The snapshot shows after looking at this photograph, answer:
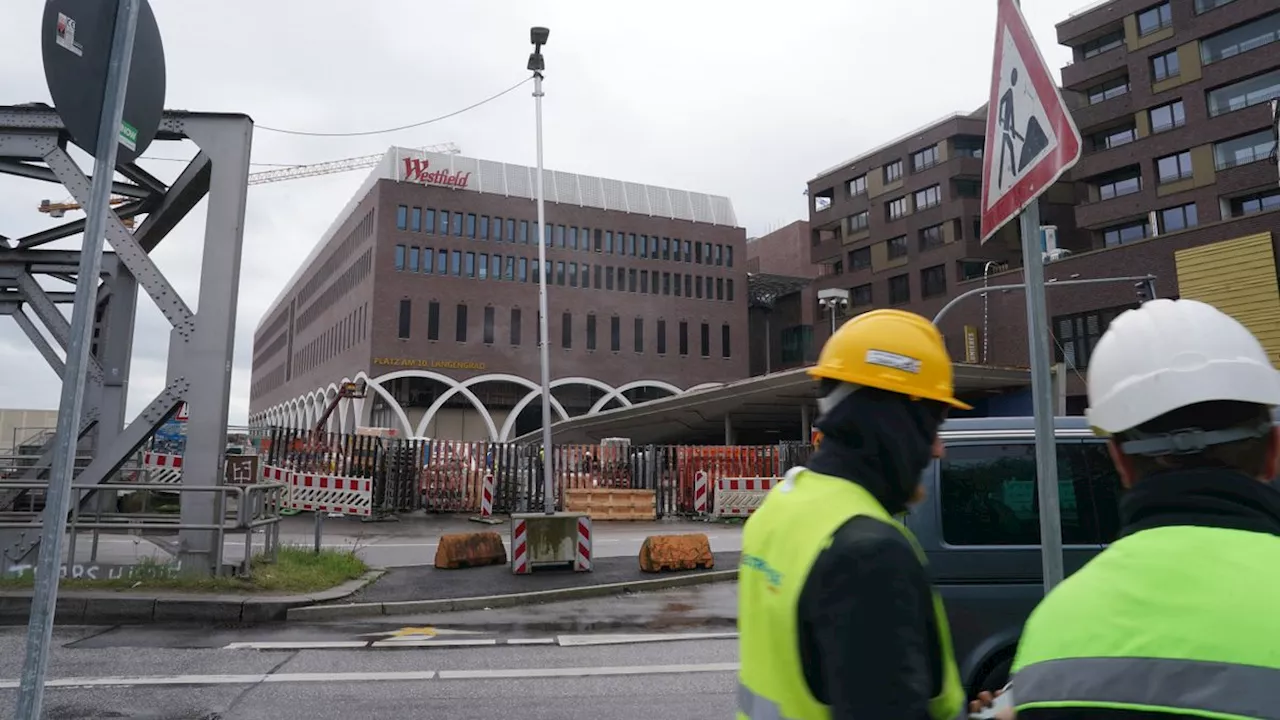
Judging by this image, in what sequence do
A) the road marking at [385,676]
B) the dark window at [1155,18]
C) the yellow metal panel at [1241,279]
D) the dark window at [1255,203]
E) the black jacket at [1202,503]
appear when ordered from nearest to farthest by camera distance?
the black jacket at [1202,503] → the road marking at [385,676] → the yellow metal panel at [1241,279] → the dark window at [1255,203] → the dark window at [1155,18]

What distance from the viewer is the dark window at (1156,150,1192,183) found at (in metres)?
39.6

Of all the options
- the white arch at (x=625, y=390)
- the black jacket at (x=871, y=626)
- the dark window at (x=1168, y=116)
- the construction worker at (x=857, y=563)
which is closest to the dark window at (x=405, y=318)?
the white arch at (x=625, y=390)

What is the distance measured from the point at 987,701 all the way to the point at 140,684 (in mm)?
6452

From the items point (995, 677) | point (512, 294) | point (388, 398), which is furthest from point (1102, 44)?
point (995, 677)

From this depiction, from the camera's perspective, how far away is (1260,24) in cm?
3722

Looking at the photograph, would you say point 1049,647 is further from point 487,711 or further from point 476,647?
point 476,647

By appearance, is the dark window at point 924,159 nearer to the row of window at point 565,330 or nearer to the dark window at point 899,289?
the dark window at point 899,289

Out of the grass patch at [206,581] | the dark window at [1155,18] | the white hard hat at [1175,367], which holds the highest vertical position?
the dark window at [1155,18]

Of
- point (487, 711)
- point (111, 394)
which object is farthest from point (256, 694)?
point (111, 394)

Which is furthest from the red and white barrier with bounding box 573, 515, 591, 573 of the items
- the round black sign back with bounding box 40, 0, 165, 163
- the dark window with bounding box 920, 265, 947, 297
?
the dark window with bounding box 920, 265, 947, 297

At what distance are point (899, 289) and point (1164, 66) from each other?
2202 centimetres

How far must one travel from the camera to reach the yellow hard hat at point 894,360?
5.88ft

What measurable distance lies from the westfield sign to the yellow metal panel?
43505mm

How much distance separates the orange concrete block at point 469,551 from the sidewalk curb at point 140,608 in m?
3.78
